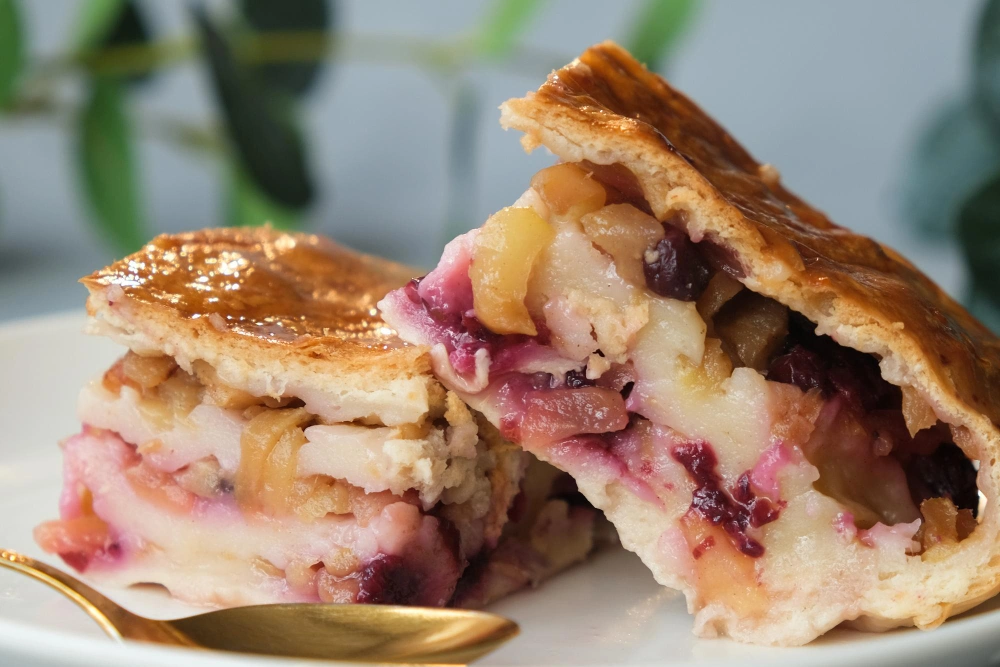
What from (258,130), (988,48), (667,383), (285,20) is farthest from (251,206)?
(667,383)

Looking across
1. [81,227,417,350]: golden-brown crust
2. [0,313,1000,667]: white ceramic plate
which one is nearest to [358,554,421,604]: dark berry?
[0,313,1000,667]: white ceramic plate

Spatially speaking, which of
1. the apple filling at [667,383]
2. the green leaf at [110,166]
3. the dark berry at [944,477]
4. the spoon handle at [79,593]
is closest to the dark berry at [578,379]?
the apple filling at [667,383]

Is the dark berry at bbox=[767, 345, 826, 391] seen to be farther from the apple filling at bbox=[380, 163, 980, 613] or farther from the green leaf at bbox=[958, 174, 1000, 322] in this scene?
the green leaf at bbox=[958, 174, 1000, 322]

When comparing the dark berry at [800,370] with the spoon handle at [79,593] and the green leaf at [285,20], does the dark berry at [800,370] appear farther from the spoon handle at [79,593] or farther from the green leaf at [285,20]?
the green leaf at [285,20]

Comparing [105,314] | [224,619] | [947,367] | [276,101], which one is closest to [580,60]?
[947,367]

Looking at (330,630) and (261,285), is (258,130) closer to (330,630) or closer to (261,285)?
(261,285)
